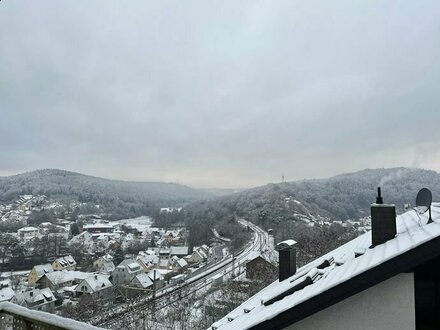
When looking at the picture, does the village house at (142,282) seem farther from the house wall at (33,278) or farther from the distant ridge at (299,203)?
the distant ridge at (299,203)

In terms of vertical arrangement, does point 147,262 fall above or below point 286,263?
below

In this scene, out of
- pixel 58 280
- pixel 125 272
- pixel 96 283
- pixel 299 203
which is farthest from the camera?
pixel 299 203

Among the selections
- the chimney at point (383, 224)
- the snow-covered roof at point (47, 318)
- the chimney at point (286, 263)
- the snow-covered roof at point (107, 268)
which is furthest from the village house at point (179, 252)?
the snow-covered roof at point (47, 318)

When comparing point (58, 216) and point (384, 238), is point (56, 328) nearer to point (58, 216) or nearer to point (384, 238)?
point (384, 238)

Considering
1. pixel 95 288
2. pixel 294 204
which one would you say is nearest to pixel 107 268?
pixel 95 288

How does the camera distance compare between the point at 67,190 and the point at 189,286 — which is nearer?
the point at 189,286

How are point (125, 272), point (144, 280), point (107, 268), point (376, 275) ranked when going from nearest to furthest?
point (376, 275), point (144, 280), point (125, 272), point (107, 268)

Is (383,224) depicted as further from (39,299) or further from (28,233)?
(28,233)
